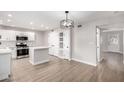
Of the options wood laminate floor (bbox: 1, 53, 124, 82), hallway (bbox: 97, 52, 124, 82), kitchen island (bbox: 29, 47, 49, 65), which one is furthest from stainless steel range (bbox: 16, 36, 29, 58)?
hallway (bbox: 97, 52, 124, 82)

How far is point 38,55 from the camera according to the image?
13.0ft

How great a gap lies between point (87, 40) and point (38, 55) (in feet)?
9.29

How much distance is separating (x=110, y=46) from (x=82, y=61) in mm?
5717

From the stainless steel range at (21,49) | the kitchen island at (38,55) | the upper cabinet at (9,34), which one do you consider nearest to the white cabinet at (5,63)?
the kitchen island at (38,55)

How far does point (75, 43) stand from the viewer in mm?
4785

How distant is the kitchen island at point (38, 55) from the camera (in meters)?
3.80

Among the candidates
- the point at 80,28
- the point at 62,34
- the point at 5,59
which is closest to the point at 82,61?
the point at 80,28

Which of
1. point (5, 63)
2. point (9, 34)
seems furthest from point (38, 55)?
point (9, 34)

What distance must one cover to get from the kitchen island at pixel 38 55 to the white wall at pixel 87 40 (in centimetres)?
191

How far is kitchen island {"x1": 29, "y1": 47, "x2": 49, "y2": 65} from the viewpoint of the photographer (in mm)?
3804

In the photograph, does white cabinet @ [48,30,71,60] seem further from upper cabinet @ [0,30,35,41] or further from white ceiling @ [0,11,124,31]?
upper cabinet @ [0,30,35,41]

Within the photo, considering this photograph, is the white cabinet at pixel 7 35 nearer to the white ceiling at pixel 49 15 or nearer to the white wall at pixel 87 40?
the white ceiling at pixel 49 15

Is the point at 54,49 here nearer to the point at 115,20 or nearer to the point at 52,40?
the point at 52,40

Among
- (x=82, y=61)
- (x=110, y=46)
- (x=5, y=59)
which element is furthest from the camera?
(x=110, y=46)
